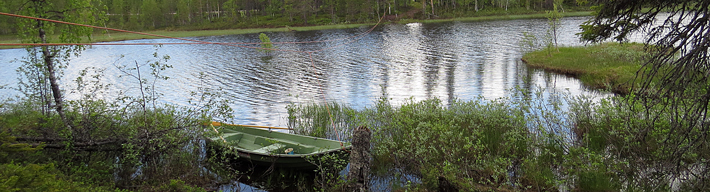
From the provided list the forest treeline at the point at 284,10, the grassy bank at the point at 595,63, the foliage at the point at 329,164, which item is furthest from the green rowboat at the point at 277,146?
the forest treeline at the point at 284,10

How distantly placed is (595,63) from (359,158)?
19.0m

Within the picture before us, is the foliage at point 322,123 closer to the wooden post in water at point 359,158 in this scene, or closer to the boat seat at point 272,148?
the boat seat at point 272,148

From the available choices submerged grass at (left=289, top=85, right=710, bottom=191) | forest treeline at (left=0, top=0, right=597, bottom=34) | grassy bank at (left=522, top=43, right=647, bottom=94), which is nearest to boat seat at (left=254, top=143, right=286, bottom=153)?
submerged grass at (left=289, top=85, right=710, bottom=191)

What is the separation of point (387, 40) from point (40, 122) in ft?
124

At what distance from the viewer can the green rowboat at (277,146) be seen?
9.80 m

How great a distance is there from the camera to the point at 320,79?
975 inches

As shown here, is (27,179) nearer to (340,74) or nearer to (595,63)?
(340,74)

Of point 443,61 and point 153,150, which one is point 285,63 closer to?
point 443,61

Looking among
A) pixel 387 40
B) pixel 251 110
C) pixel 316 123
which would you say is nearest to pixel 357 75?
pixel 251 110

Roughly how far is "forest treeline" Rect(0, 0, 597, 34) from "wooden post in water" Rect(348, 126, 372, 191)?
6833 centimetres

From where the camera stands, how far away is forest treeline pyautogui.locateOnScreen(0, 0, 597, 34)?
78.9 meters

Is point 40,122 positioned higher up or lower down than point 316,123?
higher up

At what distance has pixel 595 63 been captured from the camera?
2248 cm

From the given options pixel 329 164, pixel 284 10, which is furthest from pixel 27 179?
pixel 284 10
